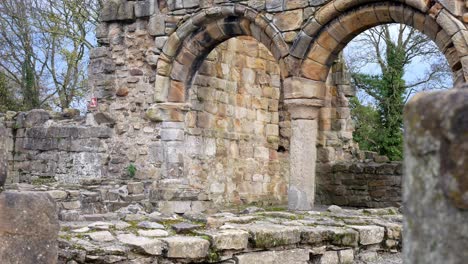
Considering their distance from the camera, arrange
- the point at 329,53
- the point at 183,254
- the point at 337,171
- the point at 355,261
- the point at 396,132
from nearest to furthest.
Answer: the point at 183,254, the point at 355,261, the point at 329,53, the point at 337,171, the point at 396,132

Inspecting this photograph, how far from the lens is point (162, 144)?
10.0 meters

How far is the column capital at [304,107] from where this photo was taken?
8.82 m

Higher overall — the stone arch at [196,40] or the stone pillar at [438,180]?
the stone arch at [196,40]

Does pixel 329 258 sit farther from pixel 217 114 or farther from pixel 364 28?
pixel 217 114

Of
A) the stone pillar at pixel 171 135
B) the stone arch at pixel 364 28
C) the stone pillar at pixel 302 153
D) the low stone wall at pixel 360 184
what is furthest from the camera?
the low stone wall at pixel 360 184

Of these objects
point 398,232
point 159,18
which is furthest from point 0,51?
point 398,232

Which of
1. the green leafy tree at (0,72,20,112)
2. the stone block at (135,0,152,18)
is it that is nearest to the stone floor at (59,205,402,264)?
the stone block at (135,0,152,18)

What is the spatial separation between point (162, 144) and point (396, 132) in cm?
1058

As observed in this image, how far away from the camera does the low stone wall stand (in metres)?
11.5

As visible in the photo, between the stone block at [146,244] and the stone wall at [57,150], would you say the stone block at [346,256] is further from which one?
the stone wall at [57,150]

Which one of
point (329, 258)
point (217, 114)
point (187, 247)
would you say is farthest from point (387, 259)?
point (217, 114)

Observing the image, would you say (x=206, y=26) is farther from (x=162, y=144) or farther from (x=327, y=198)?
(x=327, y=198)

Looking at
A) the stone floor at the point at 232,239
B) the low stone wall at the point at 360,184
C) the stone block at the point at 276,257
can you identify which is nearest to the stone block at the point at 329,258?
the stone floor at the point at 232,239

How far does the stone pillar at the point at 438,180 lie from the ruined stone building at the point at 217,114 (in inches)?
267
